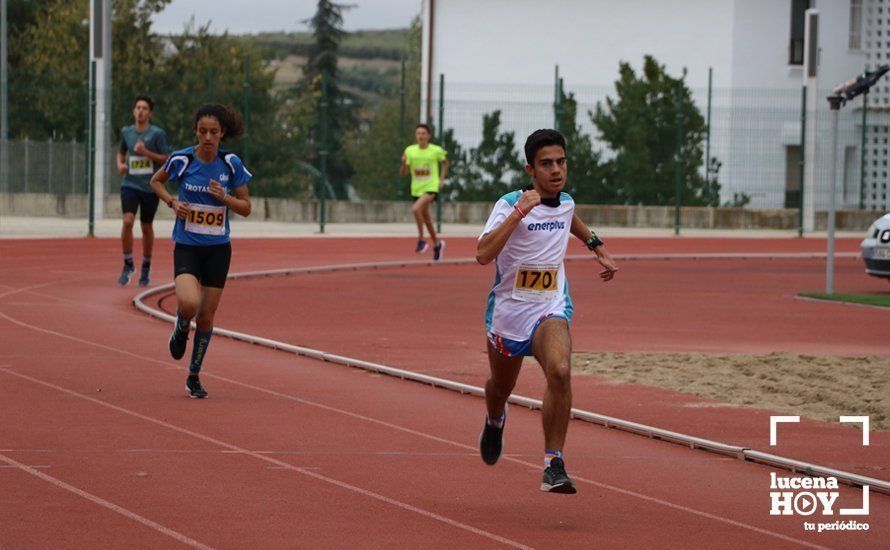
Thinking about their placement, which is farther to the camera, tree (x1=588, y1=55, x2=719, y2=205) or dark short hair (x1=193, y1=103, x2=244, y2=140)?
tree (x1=588, y1=55, x2=719, y2=205)

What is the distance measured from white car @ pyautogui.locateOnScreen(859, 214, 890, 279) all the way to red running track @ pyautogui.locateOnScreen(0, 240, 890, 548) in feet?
32.8

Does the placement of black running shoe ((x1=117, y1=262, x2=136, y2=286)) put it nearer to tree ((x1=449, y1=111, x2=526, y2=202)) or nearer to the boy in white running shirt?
the boy in white running shirt

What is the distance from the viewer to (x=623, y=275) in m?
23.0

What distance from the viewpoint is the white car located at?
2000 cm

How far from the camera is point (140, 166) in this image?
58.7 ft

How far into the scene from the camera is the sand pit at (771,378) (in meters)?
10.7

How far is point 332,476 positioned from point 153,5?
40.5 meters

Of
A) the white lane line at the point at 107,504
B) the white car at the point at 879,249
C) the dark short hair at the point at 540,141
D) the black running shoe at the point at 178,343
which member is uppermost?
the dark short hair at the point at 540,141

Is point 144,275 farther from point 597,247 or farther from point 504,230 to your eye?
point 504,230

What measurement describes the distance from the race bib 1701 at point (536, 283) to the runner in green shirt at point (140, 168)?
10083mm

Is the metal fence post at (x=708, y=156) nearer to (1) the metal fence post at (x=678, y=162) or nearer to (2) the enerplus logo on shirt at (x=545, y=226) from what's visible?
(1) the metal fence post at (x=678, y=162)

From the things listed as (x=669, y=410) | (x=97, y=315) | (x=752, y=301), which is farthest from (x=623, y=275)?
(x=669, y=410)

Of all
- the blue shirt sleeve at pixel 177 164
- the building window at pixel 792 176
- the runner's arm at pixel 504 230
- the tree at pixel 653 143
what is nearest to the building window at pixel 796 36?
the building window at pixel 792 176

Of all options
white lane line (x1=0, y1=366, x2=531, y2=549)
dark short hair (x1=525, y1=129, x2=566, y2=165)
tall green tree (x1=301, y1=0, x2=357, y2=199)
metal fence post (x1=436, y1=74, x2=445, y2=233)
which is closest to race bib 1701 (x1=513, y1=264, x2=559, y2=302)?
dark short hair (x1=525, y1=129, x2=566, y2=165)
